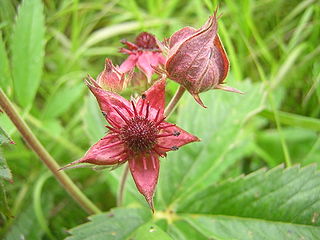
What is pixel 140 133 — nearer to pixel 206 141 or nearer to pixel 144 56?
pixel 144 56

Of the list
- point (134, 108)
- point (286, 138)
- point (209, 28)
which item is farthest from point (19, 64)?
point (286, 138)

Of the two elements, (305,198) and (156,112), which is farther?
(305,198)

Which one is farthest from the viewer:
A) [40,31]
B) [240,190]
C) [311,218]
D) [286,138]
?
[286,138]

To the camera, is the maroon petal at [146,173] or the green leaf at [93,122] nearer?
the maroon petal at [146,173]

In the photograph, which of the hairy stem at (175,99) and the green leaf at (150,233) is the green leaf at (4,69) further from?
the green leaf at (150,233)

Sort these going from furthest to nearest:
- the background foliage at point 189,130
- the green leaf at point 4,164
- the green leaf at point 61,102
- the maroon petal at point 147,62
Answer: the green leaf at point 61,102 → the background foliage at point 189,130 → the maroon petal at point 147,62 → the green leaf at point 4,164

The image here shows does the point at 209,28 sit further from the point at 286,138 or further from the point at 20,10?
the point at 286,138

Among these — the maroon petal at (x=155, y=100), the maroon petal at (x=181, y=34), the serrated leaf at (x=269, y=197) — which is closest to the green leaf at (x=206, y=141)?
the serrated leaf at (x=269, y=197)
